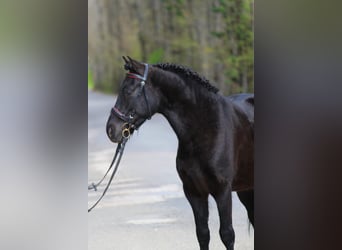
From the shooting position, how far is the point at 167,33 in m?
2.67

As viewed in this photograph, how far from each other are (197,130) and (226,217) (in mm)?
406

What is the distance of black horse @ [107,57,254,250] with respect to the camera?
7.78 feet

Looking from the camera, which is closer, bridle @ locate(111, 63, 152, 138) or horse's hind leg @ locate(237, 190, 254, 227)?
bridle @ locate(111, 63, 152, 138)

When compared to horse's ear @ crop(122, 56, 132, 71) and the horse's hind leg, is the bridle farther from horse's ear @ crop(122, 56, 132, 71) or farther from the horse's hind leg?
the horse's hind leg

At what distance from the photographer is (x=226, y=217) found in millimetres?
2449

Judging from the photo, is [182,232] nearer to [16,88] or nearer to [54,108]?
[54,108]

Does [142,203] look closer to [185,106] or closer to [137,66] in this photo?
[185,106]

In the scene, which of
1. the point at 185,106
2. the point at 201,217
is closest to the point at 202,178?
the point at 201,217

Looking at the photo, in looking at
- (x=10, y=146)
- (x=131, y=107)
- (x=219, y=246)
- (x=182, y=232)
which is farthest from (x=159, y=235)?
(x=10, y=146)

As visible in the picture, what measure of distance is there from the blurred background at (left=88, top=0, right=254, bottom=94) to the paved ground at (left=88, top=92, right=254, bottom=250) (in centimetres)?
23

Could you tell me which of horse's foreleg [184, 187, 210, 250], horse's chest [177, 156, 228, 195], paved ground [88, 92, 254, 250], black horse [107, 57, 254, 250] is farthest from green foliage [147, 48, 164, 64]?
horse's foreleg [184, 187, 210, 250]

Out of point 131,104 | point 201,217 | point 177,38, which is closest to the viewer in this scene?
point 131,104

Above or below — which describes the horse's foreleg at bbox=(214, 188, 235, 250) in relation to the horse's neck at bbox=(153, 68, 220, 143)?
below

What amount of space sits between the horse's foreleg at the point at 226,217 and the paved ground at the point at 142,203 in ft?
0.13
